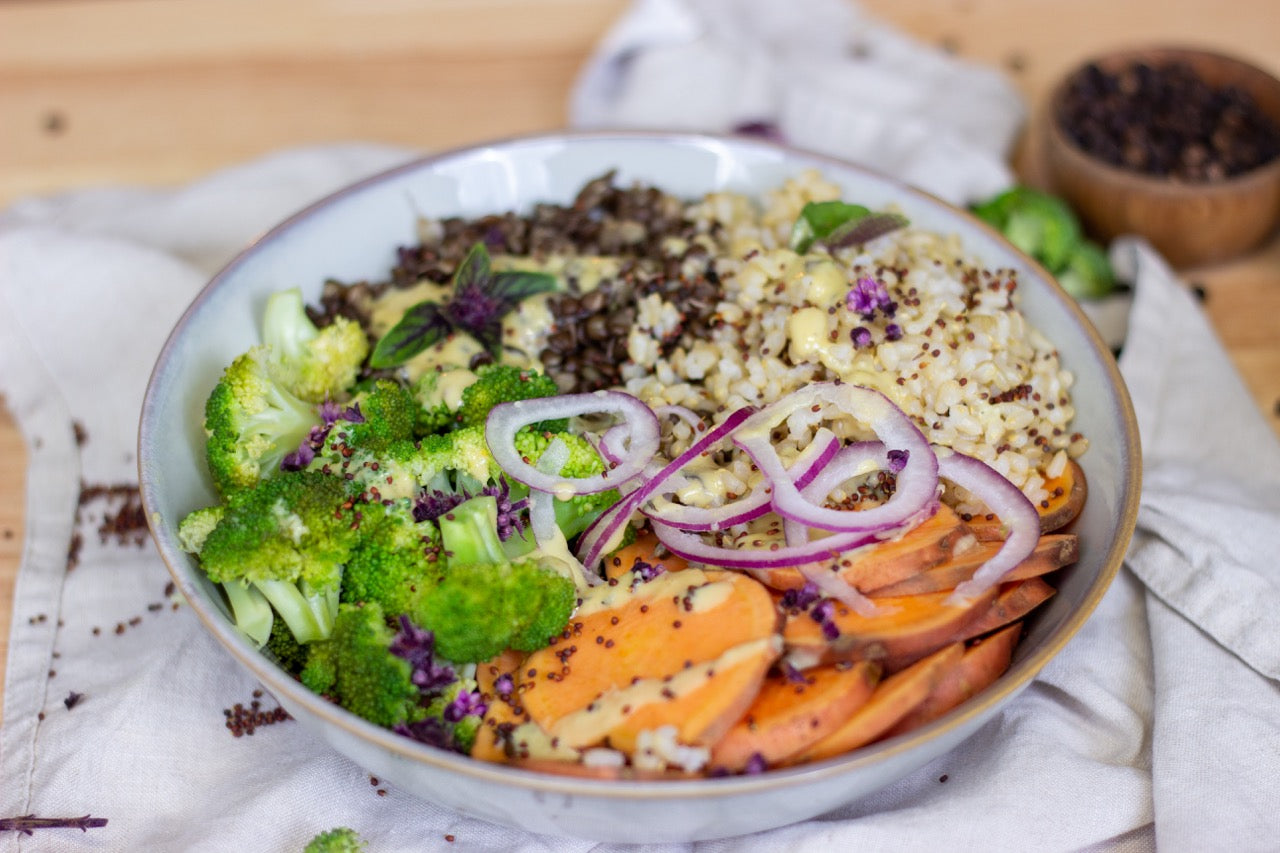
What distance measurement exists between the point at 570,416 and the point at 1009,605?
105 cm

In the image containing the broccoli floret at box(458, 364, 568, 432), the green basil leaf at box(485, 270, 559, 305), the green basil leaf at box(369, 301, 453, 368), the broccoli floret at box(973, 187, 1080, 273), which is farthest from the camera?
the broccoli floret at box(973, 187, 1080, 273)

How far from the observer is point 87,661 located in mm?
2777

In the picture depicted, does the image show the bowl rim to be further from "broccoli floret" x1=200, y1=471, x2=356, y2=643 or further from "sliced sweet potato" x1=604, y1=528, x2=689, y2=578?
"broccoli floret" x1=200, y1=471, x2=356, y2=643

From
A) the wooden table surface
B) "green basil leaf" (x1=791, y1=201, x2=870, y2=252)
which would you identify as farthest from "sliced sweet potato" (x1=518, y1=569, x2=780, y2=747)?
the wooden table surface

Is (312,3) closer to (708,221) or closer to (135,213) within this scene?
(135,213)

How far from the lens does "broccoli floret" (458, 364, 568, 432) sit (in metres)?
2.63

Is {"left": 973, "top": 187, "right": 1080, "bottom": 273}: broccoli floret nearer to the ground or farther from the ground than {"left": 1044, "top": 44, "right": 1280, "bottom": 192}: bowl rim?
nearer to the ground

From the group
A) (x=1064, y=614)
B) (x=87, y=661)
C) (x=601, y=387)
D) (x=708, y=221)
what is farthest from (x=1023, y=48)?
(x=87, y=661)

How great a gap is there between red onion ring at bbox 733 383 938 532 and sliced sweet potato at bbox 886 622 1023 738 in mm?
301

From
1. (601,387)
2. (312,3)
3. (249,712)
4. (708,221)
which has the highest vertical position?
(312,3)

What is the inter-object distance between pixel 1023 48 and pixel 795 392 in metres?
3.16

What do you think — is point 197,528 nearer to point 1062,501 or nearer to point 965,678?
point 965,678

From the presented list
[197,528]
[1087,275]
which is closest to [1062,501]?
[1087,275]

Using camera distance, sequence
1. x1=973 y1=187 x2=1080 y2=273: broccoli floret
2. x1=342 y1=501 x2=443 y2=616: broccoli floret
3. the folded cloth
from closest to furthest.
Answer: x1=342 y1=501 x2=443 y2=616: broccoli floret < x1=973 y1=187 x2=1080 y2=273: broccoli floret < the folded cloth
